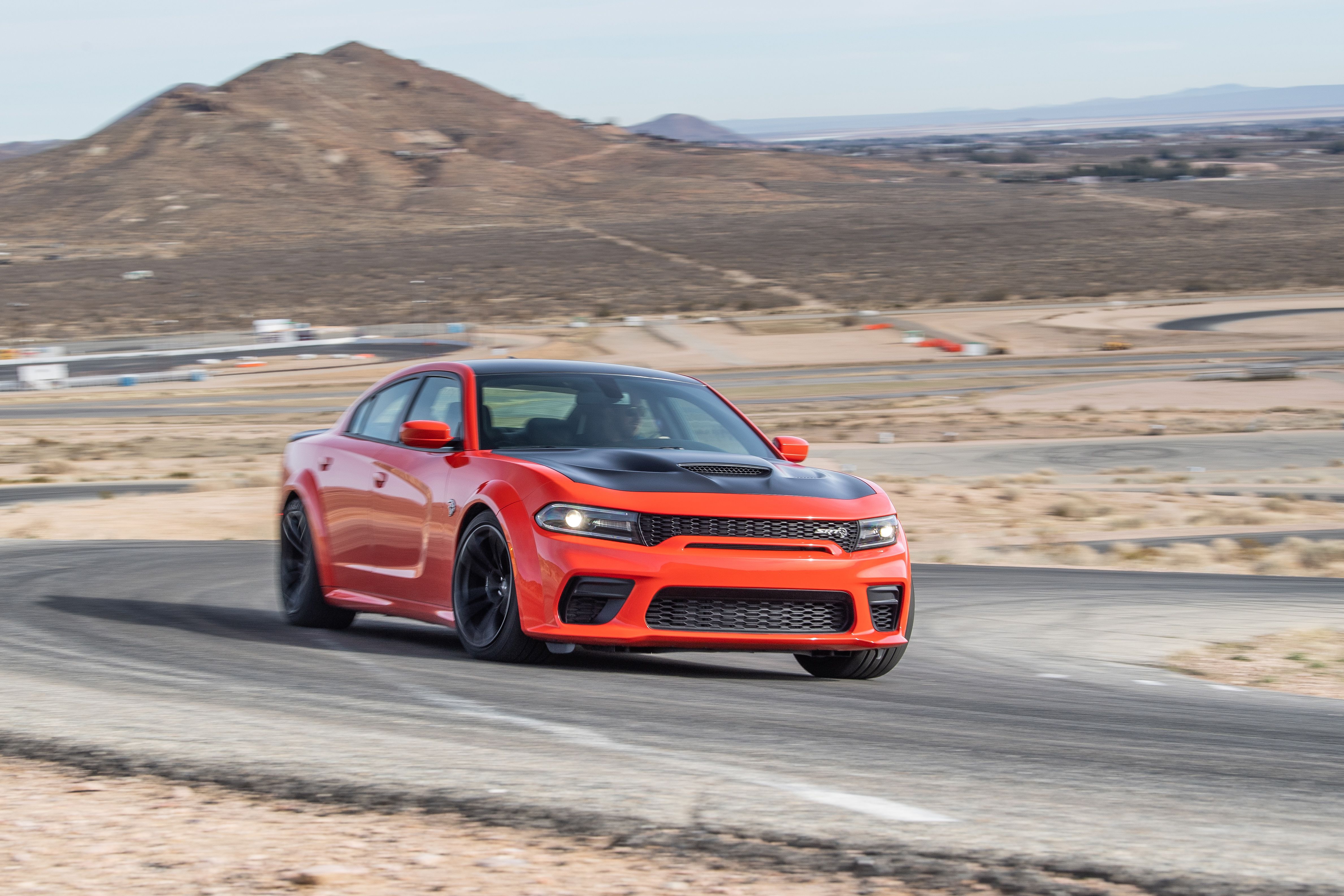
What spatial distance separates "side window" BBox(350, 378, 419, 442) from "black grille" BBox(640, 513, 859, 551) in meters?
2.16

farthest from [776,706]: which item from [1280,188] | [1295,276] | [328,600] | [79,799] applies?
[1280,188]

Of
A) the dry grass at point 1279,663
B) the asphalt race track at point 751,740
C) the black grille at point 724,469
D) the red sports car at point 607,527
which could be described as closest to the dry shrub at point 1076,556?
the dry grass at point 1279,663

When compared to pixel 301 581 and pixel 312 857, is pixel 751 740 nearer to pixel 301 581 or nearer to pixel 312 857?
pixel 312 857

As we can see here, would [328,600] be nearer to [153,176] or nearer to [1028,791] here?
[1028,791]

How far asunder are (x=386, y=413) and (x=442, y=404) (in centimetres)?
68

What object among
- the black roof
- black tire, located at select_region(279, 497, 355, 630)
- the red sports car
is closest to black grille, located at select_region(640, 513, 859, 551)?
the red sports car

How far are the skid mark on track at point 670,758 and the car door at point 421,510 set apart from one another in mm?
651

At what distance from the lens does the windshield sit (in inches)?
310

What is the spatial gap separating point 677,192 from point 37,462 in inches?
4933

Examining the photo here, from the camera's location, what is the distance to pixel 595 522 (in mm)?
6930

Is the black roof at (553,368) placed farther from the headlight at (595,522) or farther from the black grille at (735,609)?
the black grille at (735,609)

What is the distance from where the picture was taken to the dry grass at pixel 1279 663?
839 cm

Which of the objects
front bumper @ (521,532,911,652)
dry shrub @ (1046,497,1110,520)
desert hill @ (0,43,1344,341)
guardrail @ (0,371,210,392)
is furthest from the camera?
desert hill @ (0,43,1344,341)

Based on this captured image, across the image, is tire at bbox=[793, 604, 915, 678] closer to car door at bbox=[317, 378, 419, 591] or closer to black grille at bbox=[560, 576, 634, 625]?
black grille at bbox=[560, 576, 634, 625]
